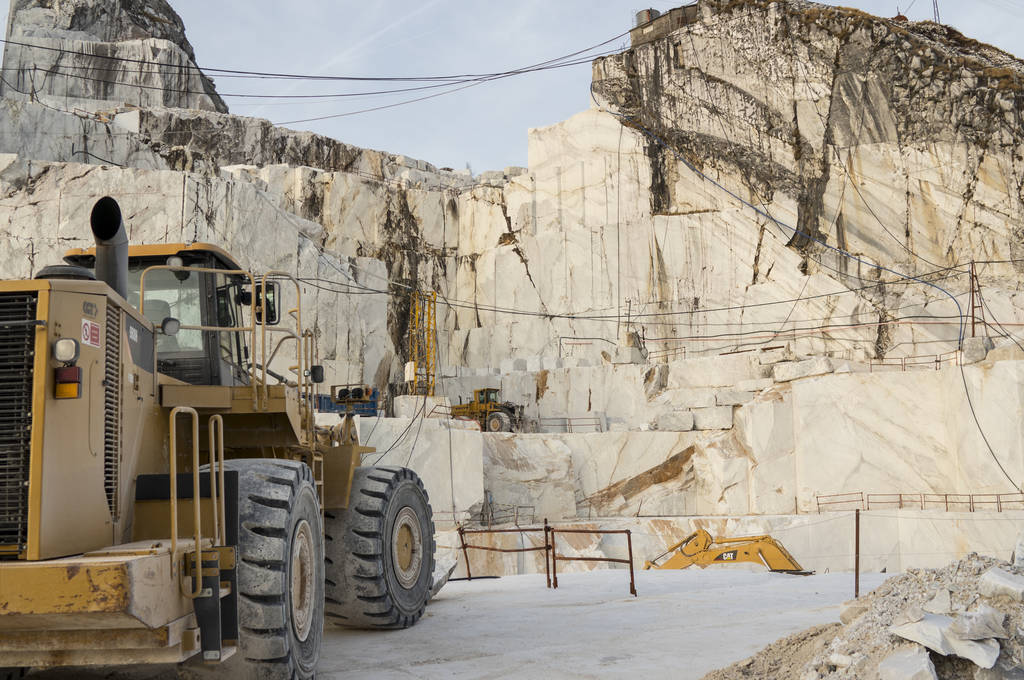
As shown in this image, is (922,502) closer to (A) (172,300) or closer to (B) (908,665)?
(B) (908,665)

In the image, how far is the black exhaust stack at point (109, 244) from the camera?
19.7ft

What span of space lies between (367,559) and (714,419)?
28.3 metres

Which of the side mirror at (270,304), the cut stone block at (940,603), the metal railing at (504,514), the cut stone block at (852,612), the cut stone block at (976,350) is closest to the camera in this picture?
the cut stone block at (940,603)

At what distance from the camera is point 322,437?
10398 mm

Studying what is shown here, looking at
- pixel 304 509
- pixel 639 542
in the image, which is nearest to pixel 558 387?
pixel 639 542

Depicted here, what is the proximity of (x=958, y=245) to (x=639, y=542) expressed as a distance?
23255 millimetres

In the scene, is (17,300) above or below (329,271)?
below

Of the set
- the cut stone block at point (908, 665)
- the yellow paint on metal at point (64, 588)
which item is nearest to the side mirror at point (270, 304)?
the yellow paint on metal at point (64, 588)

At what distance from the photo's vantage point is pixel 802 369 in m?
35.2

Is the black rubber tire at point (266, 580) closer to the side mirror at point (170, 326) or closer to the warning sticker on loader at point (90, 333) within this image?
the side mirror at point (170, 326)

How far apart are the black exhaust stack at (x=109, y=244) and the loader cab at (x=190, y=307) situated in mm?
1624

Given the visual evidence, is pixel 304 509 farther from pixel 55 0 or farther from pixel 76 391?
pixel 55 0

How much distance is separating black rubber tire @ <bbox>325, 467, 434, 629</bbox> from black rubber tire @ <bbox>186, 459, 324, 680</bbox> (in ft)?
8.59

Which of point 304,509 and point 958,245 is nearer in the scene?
point 304,509
